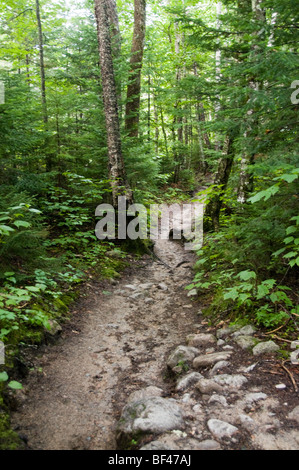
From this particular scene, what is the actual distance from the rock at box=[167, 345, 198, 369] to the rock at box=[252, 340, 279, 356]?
0.74m

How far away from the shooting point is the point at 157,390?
2820 millimetres

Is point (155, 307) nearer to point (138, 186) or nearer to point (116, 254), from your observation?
A: point (116, 254)

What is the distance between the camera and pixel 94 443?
2.27m

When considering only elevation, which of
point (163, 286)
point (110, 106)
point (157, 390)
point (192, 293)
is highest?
point (110, 106)

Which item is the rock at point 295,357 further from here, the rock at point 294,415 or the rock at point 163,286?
the rock at point 163,286

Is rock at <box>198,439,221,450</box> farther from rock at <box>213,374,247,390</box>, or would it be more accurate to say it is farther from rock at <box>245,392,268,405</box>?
rock at <box>213,374,247,390</box>

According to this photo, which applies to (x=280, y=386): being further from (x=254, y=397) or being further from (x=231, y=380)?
(x=231, y=380)

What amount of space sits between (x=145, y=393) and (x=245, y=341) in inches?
52.8

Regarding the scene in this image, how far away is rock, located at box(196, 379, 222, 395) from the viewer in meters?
2.60

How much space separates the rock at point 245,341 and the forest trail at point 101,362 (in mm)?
981

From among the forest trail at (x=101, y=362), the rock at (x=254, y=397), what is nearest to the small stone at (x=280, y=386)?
the rock at (x=254, y=397)

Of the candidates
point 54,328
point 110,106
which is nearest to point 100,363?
point 54,328

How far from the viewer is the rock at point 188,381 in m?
2.78

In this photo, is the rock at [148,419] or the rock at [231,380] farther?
the rock at [231,380]
